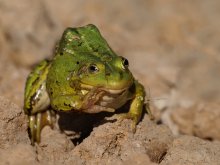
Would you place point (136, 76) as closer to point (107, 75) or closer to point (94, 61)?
point (94, 61)

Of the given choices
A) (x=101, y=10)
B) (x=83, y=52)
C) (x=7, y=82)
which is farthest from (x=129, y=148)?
(x=101, y=10)

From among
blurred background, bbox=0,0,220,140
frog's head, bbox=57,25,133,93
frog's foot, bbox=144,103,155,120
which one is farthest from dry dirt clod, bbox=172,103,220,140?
frog's head, bbox=57,25,133,93

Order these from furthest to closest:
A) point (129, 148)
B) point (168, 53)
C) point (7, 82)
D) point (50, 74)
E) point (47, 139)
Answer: point (168, 53) < point (7, 82) < point (50, 74) < point (47, 139) < point (129, 148)

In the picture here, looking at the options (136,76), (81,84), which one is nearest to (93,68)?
(81,84)

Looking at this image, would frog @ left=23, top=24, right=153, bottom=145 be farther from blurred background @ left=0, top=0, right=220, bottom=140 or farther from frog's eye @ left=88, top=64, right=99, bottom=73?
blurred background @ left=0, top=0, right=220, bottom=140

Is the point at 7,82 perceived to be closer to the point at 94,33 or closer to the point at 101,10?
the point at 94,33

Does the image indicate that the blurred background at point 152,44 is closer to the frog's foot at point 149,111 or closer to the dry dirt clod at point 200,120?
the dry dirt clod at point 200,120

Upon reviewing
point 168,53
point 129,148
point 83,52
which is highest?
point 83,52
